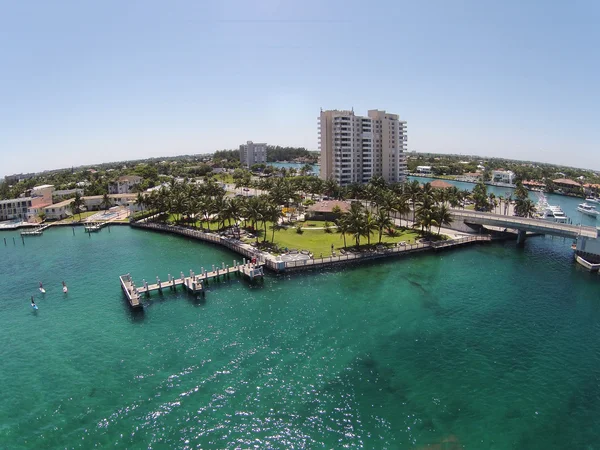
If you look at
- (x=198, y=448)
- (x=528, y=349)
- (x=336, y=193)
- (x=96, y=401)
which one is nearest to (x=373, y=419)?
(x=198, y=448)

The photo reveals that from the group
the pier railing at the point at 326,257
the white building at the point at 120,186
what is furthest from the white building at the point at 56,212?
the pier railing at the point at 326,257

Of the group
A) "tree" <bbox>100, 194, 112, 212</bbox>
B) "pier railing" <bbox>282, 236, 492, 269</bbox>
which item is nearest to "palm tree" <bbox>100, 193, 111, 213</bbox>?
"tree" <bbox>100, 194, 112, 212</bbox>

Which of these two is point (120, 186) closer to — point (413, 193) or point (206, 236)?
point (206, 236)

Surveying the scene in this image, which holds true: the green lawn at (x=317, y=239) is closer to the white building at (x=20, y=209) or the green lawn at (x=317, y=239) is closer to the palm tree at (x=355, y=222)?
the palm tree at (x=355, y=222)

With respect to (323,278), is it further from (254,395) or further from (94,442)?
(94,442)

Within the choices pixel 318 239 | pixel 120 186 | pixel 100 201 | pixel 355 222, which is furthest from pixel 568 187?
pixel 120 186

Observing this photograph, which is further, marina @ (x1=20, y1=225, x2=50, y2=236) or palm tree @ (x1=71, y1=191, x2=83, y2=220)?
palm tree @ (x1=71, y1=191, x2=83, y2=220)

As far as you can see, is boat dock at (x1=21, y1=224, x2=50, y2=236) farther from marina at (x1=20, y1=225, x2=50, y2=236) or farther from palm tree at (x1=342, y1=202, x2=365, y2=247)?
palm tree at (x1=342, y1=202, x2=365, y2=247)
